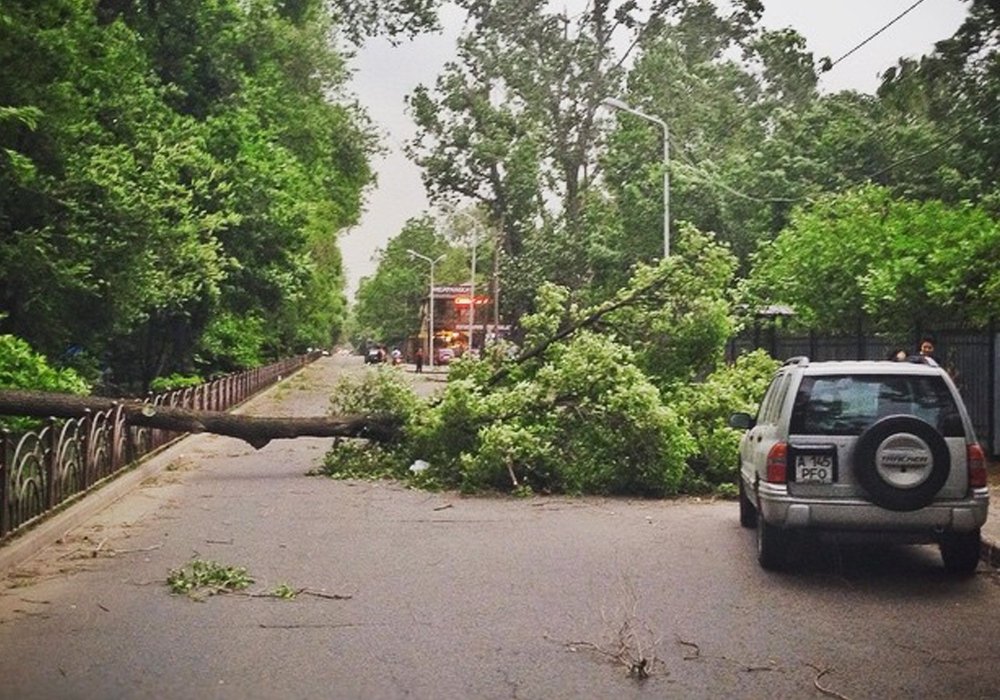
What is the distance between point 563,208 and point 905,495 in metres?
50.8

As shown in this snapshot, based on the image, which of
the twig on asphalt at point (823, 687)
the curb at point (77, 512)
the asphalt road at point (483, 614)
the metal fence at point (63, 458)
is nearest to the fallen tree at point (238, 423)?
the metal fence at point (63, 458)

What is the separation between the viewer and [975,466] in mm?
9859

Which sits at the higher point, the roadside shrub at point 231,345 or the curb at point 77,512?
the roadside shrub at point 231,345

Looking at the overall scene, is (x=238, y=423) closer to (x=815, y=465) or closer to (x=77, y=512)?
(x=77, y=512)

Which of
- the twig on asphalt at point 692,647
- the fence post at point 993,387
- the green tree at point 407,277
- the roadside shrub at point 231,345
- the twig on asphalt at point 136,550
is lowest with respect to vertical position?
the twig on asphalt at point 692,647

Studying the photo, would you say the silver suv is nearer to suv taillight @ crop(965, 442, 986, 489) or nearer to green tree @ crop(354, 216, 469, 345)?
suv taillight @ crop(965, 442, 986, 489)

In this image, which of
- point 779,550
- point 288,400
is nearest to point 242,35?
point 288,400

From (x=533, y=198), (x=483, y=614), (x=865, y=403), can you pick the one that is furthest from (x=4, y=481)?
(x=533, y=198)

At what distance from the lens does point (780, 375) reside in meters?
11.6

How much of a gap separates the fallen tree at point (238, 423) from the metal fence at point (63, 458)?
10.8 inches

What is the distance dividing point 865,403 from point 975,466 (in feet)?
3.21

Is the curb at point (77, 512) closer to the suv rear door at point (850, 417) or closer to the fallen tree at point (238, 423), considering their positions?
the fallen tree at point (238, 423)

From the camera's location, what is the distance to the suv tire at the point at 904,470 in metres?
9.61

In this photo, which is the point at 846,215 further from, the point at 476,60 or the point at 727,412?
the point at 476,60
